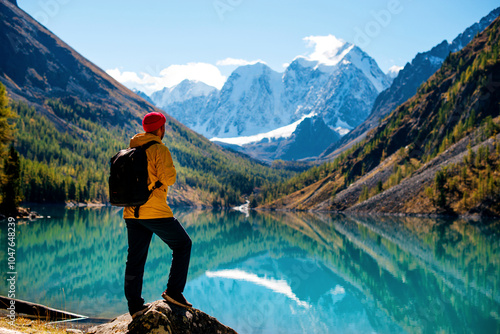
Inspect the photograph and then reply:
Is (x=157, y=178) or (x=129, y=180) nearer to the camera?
(x=129, y=180)

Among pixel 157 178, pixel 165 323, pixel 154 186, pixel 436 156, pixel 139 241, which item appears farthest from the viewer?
pixel 436 156

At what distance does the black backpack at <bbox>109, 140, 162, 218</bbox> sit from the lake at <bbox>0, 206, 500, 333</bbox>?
13625 mm

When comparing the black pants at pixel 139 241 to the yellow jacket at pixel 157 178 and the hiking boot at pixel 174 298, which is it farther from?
the hiking boot at pixel 174 298

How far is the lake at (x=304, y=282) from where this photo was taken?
20.4 metres

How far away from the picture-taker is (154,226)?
311 inches

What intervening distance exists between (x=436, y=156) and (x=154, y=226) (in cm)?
13593

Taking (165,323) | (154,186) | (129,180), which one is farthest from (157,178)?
(165,323)

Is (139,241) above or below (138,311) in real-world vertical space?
above

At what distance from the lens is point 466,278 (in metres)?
29.3

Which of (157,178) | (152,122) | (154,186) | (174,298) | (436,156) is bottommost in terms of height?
(174,298)

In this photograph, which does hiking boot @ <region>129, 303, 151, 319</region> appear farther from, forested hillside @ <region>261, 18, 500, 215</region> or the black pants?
forested hillside @ <region>261, 18, 500, 215</region>

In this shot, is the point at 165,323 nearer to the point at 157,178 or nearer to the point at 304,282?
the point at 157,178

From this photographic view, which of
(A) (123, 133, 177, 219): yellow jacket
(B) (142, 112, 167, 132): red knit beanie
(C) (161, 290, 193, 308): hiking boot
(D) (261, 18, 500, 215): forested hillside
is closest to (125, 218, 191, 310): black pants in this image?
(A) (123, 133, 177, 219): yellow jacket

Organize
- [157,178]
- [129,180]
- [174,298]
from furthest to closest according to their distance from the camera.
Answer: [174,298] < [157,178] < [129,180]
